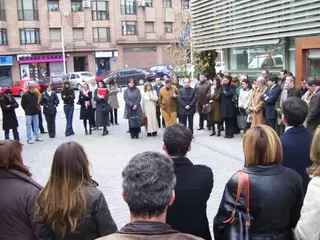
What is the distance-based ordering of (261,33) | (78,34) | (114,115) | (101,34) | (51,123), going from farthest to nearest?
(101,34)
(78,34)
(114,115)
(51,123)
(261,33)

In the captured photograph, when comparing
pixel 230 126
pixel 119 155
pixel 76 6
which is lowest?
pixel 119 155

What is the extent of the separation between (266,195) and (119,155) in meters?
7.68

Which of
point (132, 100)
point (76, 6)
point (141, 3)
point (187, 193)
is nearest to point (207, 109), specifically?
point (132, 100)

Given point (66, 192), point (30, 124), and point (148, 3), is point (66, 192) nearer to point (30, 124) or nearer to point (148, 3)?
point (30, 124)

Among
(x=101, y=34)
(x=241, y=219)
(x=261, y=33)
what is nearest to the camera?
(x=241, y=219)

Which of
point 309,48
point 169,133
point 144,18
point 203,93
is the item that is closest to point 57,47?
point 144,18

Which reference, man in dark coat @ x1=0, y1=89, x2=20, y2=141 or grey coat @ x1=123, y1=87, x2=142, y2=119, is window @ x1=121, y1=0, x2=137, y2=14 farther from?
man in dark coat @ x1=0, y1=89, x2=20, y2=141

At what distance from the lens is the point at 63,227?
290cm

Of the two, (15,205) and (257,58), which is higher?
(257,58)

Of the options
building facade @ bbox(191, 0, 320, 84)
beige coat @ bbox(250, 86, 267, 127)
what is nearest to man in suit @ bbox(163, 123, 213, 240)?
beige coat @ bbox(250, 86, 267, 127)

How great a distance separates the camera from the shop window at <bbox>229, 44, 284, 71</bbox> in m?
13.2

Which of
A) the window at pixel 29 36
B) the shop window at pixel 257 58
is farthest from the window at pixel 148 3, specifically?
the shop window at pixel 257 58

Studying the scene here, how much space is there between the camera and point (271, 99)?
949cm

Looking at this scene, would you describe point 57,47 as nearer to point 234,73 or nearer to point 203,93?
point 234,73
